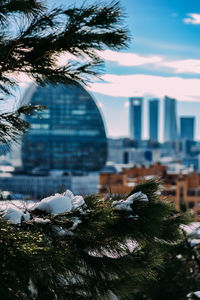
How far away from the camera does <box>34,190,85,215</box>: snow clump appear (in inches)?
86.3

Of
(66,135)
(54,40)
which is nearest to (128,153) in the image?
(66,135)

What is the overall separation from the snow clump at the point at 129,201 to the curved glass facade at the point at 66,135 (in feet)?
262

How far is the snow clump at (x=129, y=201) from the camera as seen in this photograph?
232cm

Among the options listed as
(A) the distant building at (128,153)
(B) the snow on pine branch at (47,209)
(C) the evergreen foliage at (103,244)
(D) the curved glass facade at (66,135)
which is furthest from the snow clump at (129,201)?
(A) the distant building at (128,153)

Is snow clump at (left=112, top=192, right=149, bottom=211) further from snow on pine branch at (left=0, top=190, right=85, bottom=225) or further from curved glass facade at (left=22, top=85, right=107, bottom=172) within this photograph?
curved glass facade at (left=22, top=85, right=107, bottom=172)

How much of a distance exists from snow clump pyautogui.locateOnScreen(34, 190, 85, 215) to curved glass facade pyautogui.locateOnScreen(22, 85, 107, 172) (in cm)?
7985

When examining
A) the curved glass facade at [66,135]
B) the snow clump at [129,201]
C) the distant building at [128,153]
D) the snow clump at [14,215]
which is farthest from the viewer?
the distant building at [128,153]

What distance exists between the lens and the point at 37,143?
276 feet

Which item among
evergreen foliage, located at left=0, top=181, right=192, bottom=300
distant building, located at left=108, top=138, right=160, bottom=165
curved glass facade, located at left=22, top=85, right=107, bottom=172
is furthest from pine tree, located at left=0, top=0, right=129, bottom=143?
distant building, located at left=108, top=138, right=160, bottom=165

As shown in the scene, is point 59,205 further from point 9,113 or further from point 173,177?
point 173,177

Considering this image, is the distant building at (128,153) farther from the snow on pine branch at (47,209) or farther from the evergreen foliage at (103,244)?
the snow on pine branch at (47,209)

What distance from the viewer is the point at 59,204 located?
7.20 feet

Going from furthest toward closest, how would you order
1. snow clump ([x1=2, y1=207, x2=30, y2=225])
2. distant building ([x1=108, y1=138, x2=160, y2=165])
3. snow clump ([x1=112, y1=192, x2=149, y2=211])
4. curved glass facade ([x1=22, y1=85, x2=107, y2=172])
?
distant building ([x1=108, y1=138, x2=160, y2=165]) → curved glass facade ([x1=22, y1=85, x2=107, y2=172]) → snow clump ([x1=112, y1=192, x2=149, y2=211]) → snow clump ([x1=2, y1=207, x2=30, y2=225])

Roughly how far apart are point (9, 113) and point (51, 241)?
1.17m
